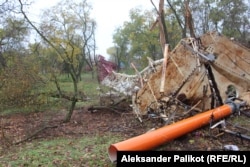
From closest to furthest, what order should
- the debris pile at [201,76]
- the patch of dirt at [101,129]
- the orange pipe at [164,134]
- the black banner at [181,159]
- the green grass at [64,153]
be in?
the black banner at [181,159] → the orange pipe at [164,134] → the green grass at [64,153] → the patch of dirt at [101,129] → the debris pile at [201,76]

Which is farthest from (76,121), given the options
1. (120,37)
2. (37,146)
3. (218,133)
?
(120,37)

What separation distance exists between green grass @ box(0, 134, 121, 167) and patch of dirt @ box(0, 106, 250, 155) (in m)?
0.61

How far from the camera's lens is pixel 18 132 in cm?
985

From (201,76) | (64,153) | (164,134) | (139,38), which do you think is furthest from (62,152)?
(139,38)

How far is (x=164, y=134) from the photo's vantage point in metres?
6.61

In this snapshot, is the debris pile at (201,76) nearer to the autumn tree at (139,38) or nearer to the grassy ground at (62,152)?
the grassy ground at (62,152)

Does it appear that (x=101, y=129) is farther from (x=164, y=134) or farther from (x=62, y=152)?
(x=164, y=134)

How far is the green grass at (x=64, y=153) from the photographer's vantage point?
20.8ft

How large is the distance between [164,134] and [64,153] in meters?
2.34

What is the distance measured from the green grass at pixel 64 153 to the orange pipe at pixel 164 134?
0.53 meters

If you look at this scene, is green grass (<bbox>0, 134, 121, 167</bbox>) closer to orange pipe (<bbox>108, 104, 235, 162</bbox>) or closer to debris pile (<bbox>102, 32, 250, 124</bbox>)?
orange pipe (<bbox>108, 104, 235, 162</bbox>)

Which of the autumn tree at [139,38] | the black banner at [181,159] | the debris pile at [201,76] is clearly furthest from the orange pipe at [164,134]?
the autumn tree at [139,38]

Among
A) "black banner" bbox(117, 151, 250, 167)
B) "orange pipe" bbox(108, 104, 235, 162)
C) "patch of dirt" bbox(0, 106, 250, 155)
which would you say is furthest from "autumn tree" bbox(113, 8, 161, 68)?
"black banner" bbox(117, 151, 250, 167)

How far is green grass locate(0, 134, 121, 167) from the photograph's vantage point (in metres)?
6.35
